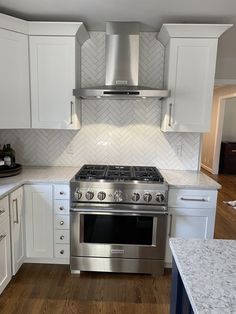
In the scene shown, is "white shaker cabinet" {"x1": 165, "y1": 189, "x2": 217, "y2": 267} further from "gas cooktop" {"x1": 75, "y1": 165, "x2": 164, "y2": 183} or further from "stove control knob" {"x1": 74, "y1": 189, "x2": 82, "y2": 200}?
"stove control knob" {"x1": 74, "y1": 189, "x2": 82, "y2": 200}

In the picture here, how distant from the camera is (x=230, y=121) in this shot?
7.64 meters

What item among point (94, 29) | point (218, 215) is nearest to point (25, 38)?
point (94, 29)

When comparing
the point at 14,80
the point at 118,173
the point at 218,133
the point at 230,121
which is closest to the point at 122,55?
the point at 14,80

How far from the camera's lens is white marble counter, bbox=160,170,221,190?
7.67 ft

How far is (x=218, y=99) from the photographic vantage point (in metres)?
6.74

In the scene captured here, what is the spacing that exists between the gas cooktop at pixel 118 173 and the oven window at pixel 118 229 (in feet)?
1.13

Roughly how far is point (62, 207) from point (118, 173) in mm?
627

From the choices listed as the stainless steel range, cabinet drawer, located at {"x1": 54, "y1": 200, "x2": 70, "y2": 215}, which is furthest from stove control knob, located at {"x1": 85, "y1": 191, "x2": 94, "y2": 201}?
cabinet drawer, located at {"x1": 54, "y1": 200, "x2": 70, "y2": 215}

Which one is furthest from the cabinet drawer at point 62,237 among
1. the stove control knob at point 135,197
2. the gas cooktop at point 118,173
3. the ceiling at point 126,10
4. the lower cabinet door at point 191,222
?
the ceiling at point 126,10

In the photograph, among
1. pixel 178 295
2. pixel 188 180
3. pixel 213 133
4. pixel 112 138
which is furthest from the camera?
pixel 213 133

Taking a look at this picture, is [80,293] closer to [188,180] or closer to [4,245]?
[4,245]

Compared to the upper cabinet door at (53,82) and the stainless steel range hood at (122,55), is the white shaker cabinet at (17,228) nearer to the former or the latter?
the upper cabinet door at (53,82)

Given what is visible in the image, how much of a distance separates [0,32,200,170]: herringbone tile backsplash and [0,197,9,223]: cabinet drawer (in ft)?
3.22

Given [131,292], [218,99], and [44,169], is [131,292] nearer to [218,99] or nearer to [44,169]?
[44,169]
